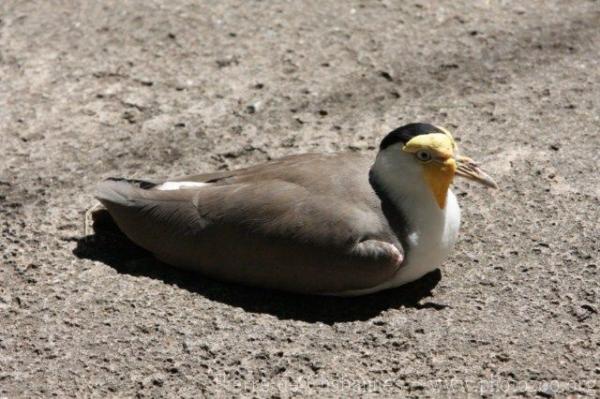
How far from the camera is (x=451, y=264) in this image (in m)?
5.27

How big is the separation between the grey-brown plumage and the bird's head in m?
0.20

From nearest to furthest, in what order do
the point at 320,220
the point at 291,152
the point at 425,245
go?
the point at 320,220, the point at 425,245, the point at 291,152

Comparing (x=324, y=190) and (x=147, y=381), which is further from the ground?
(x=324, y=190)

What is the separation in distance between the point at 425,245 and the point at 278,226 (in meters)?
0.70

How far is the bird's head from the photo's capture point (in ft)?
16.2

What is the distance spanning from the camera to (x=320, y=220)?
4816mm

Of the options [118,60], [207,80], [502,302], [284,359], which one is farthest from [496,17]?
[284,359]

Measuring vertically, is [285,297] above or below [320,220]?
below

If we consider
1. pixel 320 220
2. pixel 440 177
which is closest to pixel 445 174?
pixel 440 177

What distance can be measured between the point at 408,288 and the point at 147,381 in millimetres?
1379

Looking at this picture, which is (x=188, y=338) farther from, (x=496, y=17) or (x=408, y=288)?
(x=496, y=17)

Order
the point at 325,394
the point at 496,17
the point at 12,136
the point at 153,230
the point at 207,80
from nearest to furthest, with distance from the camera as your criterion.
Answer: the point at 325,394, the point at 153,230, the point at 12,136, the point at 207,80, the point at 496,17

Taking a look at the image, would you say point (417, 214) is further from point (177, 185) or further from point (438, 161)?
point (177, 185)

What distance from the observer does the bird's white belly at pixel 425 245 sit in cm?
493
